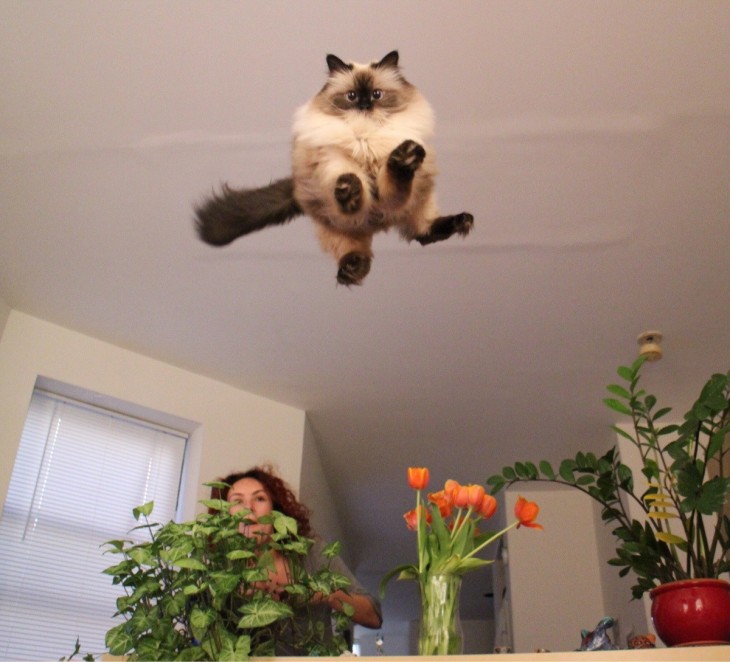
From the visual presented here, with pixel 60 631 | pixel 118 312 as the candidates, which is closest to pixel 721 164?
pixel 118 312

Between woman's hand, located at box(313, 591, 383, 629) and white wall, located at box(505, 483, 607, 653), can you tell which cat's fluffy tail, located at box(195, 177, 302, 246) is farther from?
white wall, located at box(505, 483, 607, 653)

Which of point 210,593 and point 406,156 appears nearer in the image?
point 210,593

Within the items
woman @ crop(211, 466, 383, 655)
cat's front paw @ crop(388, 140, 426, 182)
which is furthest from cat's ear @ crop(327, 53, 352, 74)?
woman @ crop(211, 466, 383, 655)

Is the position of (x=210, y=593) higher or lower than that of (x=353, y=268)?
lower

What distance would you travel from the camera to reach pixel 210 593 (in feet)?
3.93

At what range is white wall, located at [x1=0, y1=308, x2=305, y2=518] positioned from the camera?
8.82ft

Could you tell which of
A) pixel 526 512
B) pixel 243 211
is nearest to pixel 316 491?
pixel 243 211

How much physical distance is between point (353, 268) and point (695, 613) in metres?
1.42

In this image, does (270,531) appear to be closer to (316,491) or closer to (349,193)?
(349,193)

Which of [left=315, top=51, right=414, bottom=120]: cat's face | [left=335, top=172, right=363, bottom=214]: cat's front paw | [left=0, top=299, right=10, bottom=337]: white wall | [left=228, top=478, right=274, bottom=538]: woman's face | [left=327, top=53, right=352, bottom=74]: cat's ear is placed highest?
[left=327, top=53, right=352, bottom=74]: cat's ear

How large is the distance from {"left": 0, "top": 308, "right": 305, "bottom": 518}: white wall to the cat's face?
1.47 meters

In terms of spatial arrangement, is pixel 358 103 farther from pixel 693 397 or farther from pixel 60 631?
pixel 693 397

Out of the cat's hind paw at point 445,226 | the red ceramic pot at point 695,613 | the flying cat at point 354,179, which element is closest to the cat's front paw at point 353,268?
the flying cat at point 354,179

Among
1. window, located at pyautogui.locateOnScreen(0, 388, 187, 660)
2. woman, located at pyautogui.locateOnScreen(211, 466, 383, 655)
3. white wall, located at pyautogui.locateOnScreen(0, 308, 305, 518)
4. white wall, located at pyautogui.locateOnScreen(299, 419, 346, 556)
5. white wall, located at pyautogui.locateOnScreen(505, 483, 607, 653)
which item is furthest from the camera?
white wall, located at pyautogui.locateOnScreen(505, 483, 607, 653)
